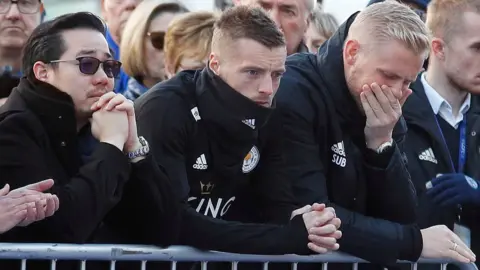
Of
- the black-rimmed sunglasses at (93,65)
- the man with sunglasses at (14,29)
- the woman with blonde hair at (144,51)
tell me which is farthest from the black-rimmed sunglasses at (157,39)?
the black-rimmed sunglasses at (93,65)

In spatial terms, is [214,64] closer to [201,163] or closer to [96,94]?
[201,163]

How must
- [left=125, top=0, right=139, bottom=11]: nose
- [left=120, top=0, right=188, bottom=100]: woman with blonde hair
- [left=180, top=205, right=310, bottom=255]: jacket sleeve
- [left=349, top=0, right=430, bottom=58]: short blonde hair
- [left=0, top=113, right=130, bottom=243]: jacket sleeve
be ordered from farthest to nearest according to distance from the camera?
[left=125, top=0, right=139, bottom=11]: nose < [left=120, top=0, right=188, bottom=100]: woman with blonde hair < [left=349, top=0, right=430, bottom=58]: short blonde hair < [left=180, top=205, right=310, bottom=255]: jacket sleeve < [left=0, top=113, right=130, bottom=243]: jacket sleeve

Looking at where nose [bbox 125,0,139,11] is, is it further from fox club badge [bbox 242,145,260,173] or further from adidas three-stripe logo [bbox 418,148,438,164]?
fox club badge [bbox 242,145,260,173]

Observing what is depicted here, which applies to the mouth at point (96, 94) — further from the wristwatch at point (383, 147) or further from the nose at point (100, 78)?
the wristwatch at point (383, 147)

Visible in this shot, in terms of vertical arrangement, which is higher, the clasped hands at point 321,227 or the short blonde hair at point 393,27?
the short blonde hair at point 393,27

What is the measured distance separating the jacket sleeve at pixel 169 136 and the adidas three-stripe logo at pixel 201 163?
0.23ft

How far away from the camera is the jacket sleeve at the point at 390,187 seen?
207 inches

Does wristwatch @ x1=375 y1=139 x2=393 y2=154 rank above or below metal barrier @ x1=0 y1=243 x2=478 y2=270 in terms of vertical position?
above

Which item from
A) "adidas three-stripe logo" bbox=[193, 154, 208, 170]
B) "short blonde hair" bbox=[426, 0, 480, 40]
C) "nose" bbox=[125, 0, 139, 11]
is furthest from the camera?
"nose" bbox=[125, 0, 139, 11]

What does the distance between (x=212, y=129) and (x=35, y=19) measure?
5.59ft

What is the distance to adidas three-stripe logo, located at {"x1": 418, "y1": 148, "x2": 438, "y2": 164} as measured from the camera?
6.05 meters

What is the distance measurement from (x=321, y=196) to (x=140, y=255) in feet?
3.20

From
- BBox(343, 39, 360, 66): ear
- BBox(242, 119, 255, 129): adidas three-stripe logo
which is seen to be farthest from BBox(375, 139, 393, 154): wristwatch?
BBox(242, 119, 255, 129): adidas three-stripe logo

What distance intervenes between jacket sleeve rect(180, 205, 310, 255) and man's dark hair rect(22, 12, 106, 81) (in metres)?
0.86
